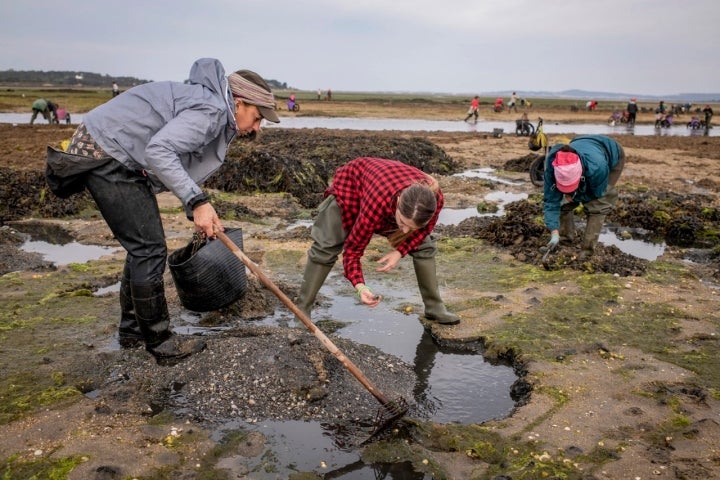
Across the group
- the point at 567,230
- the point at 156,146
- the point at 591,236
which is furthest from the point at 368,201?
the point at 567,230

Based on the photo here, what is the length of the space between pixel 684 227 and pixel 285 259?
19.8ft

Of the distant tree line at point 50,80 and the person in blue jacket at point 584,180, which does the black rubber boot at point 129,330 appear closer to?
the person in blue jacket at point 584,180

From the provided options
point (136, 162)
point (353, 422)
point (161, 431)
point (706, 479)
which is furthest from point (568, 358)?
point (136, 162)

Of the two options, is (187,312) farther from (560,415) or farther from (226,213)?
(226,213)

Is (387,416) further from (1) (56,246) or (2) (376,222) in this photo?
(1) (56,246)

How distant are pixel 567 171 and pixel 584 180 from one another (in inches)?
19.1

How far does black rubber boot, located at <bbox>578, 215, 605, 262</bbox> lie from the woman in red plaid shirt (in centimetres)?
250

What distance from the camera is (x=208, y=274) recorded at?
4133 mm

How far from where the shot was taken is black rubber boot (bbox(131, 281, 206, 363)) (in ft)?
12.4

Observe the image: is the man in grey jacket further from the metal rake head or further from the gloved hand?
the gloved hand

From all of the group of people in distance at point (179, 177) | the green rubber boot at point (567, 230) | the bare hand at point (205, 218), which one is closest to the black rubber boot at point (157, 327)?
the group of people in distance at point (179, 177)

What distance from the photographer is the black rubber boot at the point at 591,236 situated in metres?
6.47

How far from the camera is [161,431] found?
3238mm

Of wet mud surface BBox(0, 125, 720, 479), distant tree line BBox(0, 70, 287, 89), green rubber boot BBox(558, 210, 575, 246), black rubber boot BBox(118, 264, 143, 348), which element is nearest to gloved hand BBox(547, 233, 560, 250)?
wet mud surface BBox(0, 125, 720, 479)
